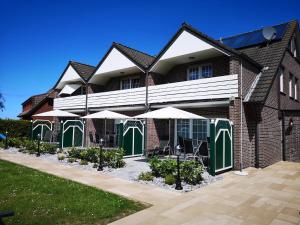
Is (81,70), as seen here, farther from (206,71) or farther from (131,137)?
(206,71)

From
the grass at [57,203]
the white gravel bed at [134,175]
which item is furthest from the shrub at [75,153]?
the grass at [57,203]

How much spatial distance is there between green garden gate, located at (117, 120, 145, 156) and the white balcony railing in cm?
191

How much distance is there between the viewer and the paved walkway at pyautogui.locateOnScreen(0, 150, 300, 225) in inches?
222

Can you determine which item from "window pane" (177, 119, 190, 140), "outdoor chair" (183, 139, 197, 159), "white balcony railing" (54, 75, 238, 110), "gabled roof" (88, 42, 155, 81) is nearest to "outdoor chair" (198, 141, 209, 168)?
"outdoor chair" (183, 139, 197, 159)

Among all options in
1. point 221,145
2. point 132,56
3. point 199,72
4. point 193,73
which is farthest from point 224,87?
point 132,56

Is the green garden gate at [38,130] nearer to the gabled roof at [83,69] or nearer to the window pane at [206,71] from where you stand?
the gabled roof at [83,69]

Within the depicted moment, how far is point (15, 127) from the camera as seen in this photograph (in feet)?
74.7

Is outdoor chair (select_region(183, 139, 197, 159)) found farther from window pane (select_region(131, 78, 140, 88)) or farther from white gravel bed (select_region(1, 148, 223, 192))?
window pane (select_region(131, 78, 140, 88))

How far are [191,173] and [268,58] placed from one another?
32.2 ft

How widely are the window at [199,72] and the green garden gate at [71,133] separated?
921 centimetres

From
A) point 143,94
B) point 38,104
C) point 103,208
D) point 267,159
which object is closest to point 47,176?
point 103,208

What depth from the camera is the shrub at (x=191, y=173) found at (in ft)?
29.2

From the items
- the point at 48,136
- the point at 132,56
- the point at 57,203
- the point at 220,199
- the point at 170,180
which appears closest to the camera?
the point at 57,203

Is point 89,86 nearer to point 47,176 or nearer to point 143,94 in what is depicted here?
point 143,94
